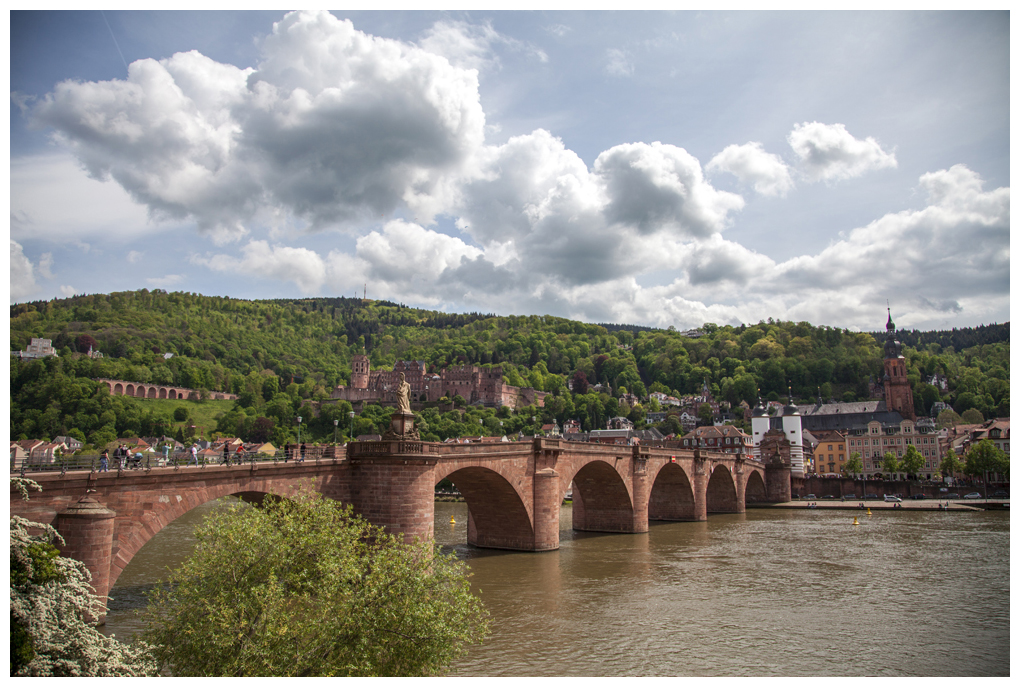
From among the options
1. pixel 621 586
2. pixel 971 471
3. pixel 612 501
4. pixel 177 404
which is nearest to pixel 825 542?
pixel 612 501

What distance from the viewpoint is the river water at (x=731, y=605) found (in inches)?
798

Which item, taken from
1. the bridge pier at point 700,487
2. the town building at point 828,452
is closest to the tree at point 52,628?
the bridge pier at point 700,487

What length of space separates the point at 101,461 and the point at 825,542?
144 feet

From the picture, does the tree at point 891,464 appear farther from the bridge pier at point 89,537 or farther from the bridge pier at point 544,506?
the bridge pier at point 89,537

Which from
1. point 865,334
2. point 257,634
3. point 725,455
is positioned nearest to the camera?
point 257,634

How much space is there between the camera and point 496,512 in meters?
39.4

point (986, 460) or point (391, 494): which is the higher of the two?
point (391, 494)

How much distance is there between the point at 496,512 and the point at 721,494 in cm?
4297

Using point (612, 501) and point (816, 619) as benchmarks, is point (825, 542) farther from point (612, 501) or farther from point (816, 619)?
point (816, 619)

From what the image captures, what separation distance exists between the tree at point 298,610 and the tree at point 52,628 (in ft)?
3.46

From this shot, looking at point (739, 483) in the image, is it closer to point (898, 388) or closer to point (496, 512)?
point (496, 512)

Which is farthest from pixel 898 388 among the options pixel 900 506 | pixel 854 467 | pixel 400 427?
pixel 400 427

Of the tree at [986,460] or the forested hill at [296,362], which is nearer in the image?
the tree at [986,460]

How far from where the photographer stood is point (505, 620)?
24.3 m
